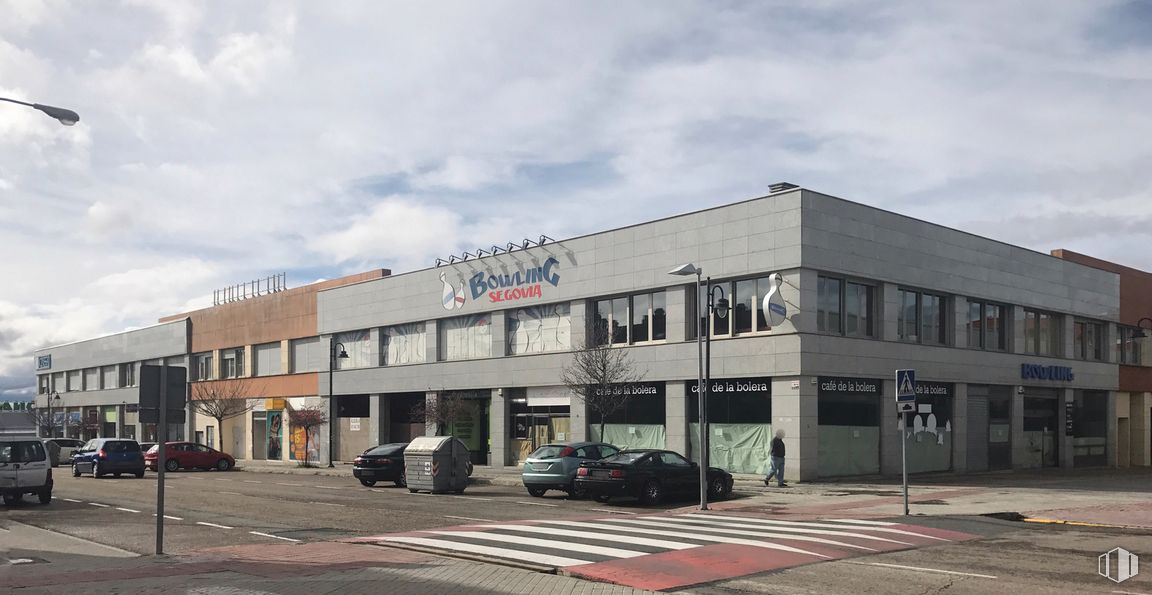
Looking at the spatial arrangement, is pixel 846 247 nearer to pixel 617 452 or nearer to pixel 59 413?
pixel 617 452

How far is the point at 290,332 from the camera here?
5994cm

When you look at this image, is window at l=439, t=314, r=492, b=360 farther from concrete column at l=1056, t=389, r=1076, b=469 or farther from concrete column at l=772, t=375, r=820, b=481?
concrete column at l=1056, t=389, r=1076, b=469

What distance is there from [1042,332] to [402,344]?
30.3 metres

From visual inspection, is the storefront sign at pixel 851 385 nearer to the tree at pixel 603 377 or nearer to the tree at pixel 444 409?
the tree at pixel 603 377

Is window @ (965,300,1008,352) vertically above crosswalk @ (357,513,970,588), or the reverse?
window @ (965,300,1008,352)

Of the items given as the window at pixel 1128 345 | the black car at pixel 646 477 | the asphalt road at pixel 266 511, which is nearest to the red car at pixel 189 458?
the asphalt road at pixel 266 511

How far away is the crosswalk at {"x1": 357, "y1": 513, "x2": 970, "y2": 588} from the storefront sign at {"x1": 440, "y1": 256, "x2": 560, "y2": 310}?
22703mm

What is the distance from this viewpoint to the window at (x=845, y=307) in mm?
33500

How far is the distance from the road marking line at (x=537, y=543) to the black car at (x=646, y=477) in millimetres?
8066

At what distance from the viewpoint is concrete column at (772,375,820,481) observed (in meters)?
31.9

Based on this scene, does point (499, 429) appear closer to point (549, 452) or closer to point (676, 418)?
point (676, 418)

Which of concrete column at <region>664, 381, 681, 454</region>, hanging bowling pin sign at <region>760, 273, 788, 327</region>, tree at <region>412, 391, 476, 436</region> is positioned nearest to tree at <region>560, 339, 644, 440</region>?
concrete column at <region>664, 381, 681, 454</region>

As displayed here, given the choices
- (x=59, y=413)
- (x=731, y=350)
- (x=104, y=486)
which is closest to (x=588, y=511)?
(x=731, y=350)

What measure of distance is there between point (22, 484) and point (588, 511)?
14167 millimetres
